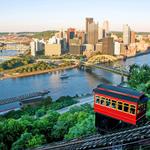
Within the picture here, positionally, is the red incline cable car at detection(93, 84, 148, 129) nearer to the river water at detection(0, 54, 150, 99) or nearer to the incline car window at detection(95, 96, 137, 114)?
the incline car window at detection(95, 96, 137, 114)

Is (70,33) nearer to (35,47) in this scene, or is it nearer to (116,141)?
(35,47)

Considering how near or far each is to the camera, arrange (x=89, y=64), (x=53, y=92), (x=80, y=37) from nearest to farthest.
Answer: (x=53, y=92), (x=89, y=64), (x=80, y=37)

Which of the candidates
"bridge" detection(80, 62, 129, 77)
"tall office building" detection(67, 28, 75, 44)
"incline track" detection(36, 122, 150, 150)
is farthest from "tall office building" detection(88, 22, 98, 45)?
"incline track" detection(36, 122, 150, 150)

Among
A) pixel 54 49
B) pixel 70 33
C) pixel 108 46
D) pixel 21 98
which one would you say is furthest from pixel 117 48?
pixel 21 98

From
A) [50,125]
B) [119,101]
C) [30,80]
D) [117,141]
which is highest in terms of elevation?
[119,101]

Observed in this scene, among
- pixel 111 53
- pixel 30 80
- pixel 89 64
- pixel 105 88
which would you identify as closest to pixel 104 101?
pixel 105 88

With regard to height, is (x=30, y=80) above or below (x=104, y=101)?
below

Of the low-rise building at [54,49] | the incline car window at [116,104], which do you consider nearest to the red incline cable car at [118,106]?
the incline car window at [116,104]

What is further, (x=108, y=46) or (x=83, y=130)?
(x=108, y=46)

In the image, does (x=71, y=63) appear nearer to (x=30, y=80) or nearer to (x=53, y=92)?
(x=30, y=80)
